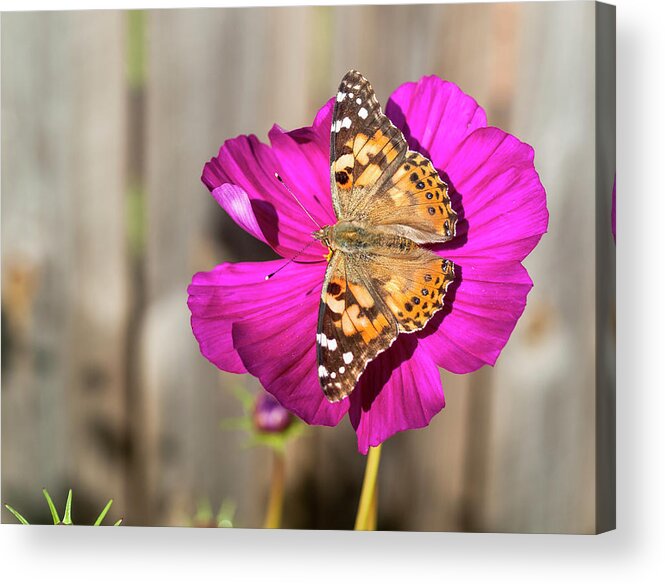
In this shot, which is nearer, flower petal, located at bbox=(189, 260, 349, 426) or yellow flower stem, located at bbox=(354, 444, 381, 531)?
flower petal, located at bbox=(189, 260, 349, 426)

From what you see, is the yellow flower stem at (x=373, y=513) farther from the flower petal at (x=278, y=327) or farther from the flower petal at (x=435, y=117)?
the flower petal at (x=435, y=117)

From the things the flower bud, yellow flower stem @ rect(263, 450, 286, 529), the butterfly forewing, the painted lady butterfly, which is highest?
the butterfly forewing

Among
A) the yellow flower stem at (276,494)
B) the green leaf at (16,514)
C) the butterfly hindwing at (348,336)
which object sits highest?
the butterfly hindwing at (348,336)

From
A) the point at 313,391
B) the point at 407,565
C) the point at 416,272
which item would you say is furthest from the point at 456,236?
the point at 407,565

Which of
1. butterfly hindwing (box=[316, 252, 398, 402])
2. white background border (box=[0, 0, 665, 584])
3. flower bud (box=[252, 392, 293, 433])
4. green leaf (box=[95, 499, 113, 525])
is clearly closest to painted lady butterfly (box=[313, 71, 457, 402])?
butterfly hindwing (box=[316, 252, 398, 402])

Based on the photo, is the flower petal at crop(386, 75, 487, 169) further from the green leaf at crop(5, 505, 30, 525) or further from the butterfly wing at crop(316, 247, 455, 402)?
the green leaf at crop(5, 505, 30, 525)

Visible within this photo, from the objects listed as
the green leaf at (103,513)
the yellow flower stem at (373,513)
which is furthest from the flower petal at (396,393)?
the green leaf at (103,513)

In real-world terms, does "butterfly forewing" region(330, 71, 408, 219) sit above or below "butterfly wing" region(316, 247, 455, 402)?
above
